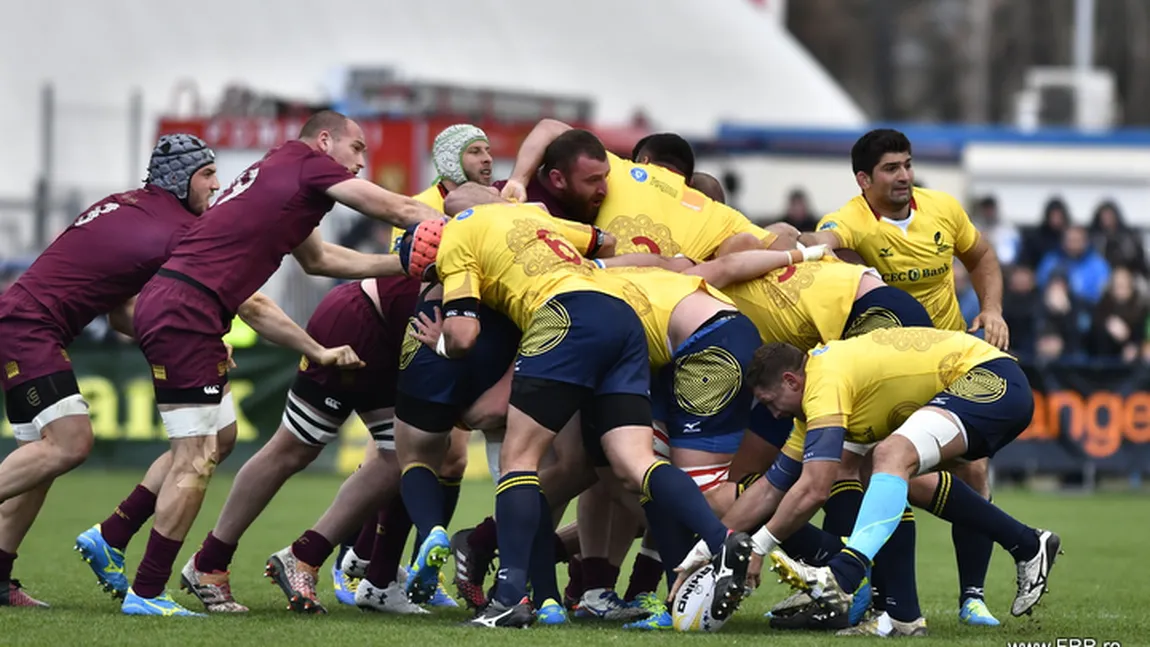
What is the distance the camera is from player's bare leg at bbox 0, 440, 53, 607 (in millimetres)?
9312

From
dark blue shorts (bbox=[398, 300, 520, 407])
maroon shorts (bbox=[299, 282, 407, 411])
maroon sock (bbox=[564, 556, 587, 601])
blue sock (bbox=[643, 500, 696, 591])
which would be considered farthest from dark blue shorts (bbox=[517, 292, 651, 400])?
maroon sock (bbox=[564, 556, 587, 601])

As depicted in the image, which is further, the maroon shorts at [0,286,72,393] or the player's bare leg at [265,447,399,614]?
the player's bare leg at [265,447,399,614]

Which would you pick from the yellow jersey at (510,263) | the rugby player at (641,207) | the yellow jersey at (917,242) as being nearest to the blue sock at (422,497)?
the yellow jersey at (510,263)

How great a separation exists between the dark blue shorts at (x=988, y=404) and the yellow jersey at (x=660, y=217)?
1.38 meters

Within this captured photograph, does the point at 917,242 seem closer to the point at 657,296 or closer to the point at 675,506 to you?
the point at 657,296

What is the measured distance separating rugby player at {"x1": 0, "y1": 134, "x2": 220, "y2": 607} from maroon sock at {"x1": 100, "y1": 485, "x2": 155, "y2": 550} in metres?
0.34

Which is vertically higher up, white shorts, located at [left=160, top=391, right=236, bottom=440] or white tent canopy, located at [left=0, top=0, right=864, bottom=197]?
white tent canopy, located at [left=0, top=0, right=864, bottom=197]

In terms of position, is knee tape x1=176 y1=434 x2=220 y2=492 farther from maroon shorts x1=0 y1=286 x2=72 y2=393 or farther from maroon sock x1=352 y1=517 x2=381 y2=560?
maroon sock x1=352 y1=517 x2=381 y2=560

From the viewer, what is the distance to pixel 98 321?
63.4ft

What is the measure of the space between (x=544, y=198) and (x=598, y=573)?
190 centimetres

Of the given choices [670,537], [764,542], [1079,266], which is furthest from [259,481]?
[1079,266]

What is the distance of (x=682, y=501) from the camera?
8.27 metres

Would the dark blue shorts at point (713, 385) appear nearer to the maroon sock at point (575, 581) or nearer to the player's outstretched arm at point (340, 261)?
the maroon sock at point (575, 581)

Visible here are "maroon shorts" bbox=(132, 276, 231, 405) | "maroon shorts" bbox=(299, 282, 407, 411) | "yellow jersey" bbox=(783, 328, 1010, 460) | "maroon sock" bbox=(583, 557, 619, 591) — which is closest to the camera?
"yellow jersey" bbox=(783, 328, 1010, 460)
